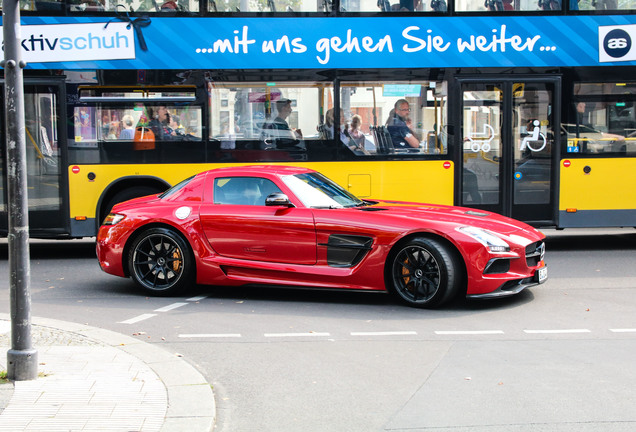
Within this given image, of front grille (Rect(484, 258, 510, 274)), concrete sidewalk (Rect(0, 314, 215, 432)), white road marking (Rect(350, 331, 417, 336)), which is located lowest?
white road marking (Rect(350, 331, 417, 336))

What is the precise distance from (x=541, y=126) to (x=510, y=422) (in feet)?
27.1

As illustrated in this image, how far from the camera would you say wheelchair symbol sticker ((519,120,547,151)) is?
39.8 feet

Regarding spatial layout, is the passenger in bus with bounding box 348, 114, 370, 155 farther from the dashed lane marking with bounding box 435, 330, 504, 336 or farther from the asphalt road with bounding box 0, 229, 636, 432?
the dashed lane marking with bounding box 435, 330, 504, 336

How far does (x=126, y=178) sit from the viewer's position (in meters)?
11.7

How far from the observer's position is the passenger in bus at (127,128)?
11.7 meters

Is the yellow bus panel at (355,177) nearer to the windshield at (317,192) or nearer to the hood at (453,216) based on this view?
the windshield at (317,192)

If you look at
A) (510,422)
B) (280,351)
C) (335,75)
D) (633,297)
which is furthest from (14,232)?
(335,75)

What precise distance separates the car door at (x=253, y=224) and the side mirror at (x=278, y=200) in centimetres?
7

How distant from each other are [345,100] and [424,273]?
4.52 meters

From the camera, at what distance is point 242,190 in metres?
8.92

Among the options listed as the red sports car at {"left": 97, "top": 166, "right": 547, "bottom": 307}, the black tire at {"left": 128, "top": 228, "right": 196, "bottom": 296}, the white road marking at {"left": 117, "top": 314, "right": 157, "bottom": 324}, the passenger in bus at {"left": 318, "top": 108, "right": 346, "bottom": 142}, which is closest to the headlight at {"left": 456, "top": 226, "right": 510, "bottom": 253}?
the red sports car at {"left": 97, "top": 166, "right": 547, "bottom": 307}

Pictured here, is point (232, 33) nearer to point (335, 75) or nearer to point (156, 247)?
point (335, 75)

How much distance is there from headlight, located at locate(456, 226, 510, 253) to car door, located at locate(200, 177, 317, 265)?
1583 millimetres

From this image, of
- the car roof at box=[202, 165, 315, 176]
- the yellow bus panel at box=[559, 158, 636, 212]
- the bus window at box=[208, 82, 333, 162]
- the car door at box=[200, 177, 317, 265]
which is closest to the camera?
the car door at box=[200, 177, 317, 265]
